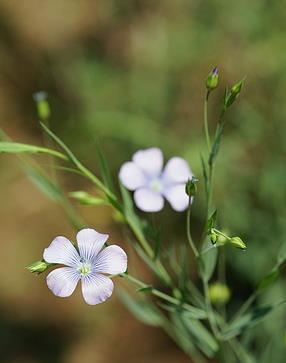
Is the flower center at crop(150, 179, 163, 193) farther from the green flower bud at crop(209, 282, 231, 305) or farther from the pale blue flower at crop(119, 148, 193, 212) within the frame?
the green flower bud at crop(209, 282, 231, 305)

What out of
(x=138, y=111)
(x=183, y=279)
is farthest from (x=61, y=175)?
(x=183, y=279)

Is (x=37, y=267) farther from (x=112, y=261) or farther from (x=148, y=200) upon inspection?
(x=148, y=200)

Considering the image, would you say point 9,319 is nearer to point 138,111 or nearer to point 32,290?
point 32,290

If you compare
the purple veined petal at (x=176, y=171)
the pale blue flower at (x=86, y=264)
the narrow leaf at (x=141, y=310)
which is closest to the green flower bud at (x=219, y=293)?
the narrow leaf at (x=141, y=310)

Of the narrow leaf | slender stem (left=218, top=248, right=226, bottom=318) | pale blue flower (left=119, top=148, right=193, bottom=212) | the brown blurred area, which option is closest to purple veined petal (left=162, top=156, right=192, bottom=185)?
pale blue flower (left=119, top=148, right=193, bottom=212)

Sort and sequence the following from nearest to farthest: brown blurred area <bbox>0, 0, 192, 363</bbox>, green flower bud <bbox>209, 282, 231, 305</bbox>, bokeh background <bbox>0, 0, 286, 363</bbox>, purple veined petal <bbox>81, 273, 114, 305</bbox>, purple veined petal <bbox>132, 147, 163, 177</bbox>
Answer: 1. purple veined petal <bbox>81, 273, 114, 305</bbox>
2. purple veined petal <bbox>132, 147, 163, 177</bbox>
3. green flower bud <bbox>209, 282, 231, 305</bbox>
4. bokeh background <bbox>0, 0, 286, 363</bbox>
5. brown blurred area <bbox>0, 0, 192, 363</bbox>

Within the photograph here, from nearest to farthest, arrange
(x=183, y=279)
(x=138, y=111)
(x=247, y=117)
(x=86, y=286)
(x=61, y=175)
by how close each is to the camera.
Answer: (x=86, y=286) < (x=183, y=279) < (x=247, y=117) < (x=138, y=111) < (x=61, y=175)

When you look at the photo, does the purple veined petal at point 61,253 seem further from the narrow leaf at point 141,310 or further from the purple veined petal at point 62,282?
the narrow leaf at point 141,310
